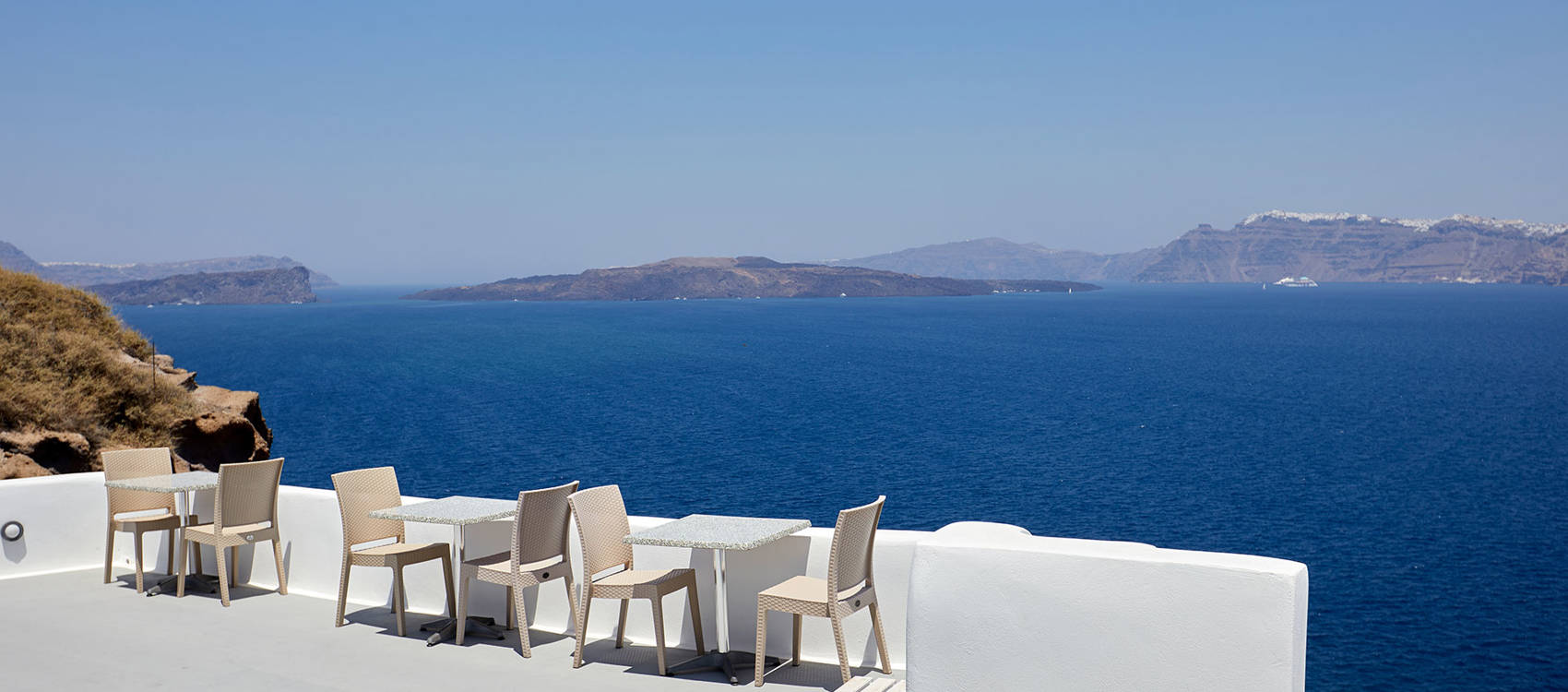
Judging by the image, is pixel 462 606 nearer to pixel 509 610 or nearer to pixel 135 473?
pixel 509 610

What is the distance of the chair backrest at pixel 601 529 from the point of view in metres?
5.12

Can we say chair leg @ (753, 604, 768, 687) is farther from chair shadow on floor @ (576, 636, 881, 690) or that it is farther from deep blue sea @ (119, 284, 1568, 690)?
deep blue sea @ (119, 284, 1568, 690)

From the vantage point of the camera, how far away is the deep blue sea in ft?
68.9

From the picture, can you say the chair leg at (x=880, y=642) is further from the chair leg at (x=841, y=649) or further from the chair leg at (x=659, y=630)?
the chair leg at (x=659, y=630)

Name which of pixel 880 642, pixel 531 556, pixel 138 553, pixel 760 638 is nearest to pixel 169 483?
A: pixel 138 553

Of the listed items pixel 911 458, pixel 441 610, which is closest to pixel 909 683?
pixel 441 610

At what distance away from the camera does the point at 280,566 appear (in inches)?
256

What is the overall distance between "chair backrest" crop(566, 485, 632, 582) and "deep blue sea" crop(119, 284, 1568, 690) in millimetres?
13367

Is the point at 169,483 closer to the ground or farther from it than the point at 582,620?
farther from it

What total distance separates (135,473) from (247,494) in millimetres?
1439

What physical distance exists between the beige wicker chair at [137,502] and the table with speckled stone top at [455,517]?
6.69ft

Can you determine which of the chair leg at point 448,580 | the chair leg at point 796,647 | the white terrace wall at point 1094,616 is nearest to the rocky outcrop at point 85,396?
the chair leg at point 448,580

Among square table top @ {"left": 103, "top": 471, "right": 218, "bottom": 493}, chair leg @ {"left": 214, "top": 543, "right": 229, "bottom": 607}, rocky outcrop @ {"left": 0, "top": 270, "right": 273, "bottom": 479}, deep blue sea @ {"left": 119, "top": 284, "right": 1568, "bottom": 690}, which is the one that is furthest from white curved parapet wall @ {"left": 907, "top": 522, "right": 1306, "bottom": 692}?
deep blue sea @ {"left": 119, "top": 284, "right": 1568, "bottom": 690}

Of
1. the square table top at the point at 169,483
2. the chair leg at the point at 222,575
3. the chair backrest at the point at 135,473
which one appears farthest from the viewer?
the chair backrest at the point at 135,473
